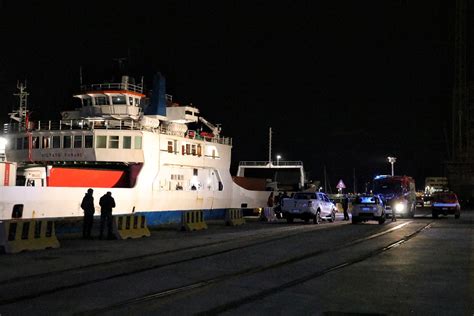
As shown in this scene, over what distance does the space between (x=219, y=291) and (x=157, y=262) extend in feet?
14.3

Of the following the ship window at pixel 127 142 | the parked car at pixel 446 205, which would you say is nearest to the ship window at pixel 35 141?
the ship window at pixel 127 142

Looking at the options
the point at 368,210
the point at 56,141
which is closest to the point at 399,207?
the point at 368,210

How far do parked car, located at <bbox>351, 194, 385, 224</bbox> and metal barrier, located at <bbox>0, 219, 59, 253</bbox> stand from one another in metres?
18.4

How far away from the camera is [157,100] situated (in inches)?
1252

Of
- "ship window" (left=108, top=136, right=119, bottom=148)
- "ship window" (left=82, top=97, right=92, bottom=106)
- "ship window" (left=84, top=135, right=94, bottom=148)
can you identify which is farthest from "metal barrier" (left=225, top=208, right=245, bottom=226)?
"ship window" (left=82, top=97, right=92, bottom=106)

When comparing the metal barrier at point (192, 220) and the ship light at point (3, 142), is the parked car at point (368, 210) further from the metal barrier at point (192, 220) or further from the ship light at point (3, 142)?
the ship light at point (3, 142)

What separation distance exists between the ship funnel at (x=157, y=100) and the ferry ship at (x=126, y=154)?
0.18 ft

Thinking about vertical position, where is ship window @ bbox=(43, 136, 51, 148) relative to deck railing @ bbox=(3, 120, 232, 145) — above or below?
below

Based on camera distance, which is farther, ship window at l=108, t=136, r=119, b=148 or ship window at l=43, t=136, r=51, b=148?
ship window at l=43, t=136, r=51, b=148

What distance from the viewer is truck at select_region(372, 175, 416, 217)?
37766mm

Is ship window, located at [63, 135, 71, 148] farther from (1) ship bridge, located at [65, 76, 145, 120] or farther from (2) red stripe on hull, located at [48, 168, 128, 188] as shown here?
(1) ship bridge, located at [65, 76, 145, 120]

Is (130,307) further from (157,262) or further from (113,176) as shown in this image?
(113,176)

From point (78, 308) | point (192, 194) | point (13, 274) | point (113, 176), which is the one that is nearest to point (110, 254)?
point (13, 274)

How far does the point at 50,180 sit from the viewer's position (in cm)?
2609
